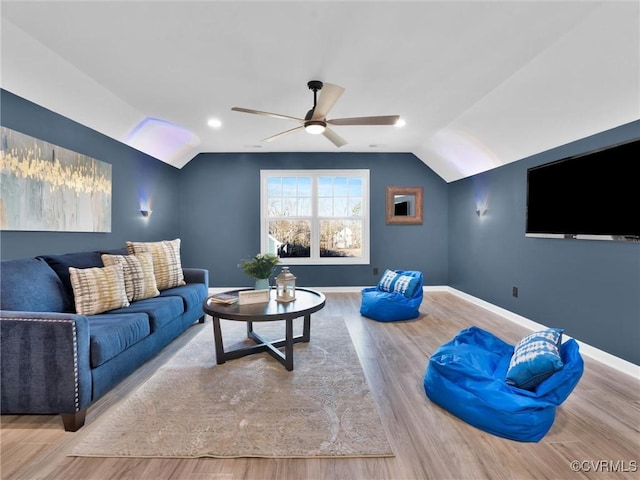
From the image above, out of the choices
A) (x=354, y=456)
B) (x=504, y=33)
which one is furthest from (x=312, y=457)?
(x=504, y=33)

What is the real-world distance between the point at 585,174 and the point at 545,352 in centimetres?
207

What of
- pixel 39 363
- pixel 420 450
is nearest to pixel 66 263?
pixel 39 363

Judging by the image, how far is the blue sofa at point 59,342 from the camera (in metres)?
1.77

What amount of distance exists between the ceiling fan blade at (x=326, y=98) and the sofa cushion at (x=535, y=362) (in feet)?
7.27

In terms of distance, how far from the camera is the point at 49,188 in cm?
288

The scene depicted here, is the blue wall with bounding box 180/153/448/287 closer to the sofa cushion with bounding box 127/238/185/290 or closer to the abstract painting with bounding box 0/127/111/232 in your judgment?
the sofa cushion with bounding box 127/238/185/290

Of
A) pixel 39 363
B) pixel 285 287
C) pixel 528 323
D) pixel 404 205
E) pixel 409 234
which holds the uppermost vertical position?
pixel 404 205

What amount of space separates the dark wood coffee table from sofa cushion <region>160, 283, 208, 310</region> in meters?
0.70

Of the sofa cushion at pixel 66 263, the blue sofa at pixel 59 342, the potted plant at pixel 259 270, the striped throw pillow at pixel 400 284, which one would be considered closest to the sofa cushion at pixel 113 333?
the blue sofa at pixel 59 342

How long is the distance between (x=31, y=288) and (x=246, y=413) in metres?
1.80

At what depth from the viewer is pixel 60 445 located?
1.71 m

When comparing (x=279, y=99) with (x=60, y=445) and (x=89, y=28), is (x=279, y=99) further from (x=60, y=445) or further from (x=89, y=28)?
(x=60, y=445)

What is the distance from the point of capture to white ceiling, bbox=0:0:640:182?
2.03 m

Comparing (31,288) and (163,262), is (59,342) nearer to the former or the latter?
(31,288)
